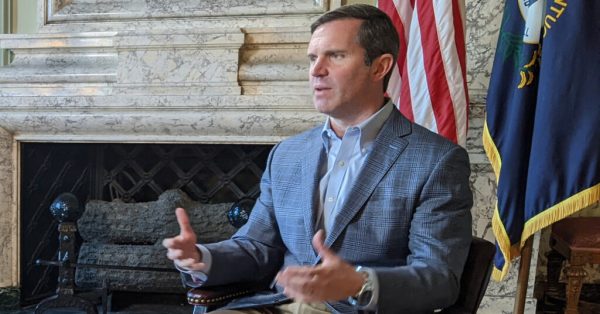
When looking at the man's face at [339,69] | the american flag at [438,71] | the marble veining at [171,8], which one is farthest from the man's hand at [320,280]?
the marble veining at [171,8]

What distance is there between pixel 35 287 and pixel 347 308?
2.56 metres

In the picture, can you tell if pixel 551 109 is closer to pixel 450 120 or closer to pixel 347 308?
pixel 450 120

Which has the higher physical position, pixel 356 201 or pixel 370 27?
pixel 370 27

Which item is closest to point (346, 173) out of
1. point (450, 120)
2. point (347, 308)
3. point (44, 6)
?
point (347, 308)

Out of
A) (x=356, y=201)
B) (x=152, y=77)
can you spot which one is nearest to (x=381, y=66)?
(x=356, y=201)

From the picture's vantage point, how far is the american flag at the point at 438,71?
2.26m

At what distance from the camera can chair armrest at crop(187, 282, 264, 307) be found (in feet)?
4.55

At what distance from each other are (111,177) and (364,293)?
2.55 metres

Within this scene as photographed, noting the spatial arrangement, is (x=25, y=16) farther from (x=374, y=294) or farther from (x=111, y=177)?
(x=374, y=294)

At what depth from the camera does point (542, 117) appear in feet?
6.93

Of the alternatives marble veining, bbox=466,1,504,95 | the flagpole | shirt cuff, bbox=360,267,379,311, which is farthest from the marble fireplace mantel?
shirt cuff, bbox=360,267,379,311

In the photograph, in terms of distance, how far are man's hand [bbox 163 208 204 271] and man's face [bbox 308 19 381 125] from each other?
0.45 meters

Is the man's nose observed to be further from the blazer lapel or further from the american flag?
the american flag

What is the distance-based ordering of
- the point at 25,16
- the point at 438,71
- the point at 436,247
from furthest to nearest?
the point at 25,16, the point at 438,71, the point at 436,247
